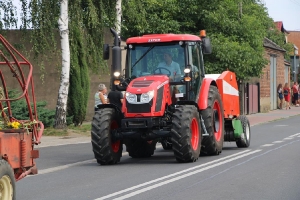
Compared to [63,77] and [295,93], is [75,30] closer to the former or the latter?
[63,77]

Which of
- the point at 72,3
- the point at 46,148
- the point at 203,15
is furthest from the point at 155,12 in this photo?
the point at 46,148

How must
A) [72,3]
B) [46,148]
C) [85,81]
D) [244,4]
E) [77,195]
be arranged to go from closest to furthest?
[77,195] < [46,148] < [72,3] < [85,81] < [244,4]

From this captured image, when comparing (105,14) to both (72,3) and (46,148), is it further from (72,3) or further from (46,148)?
(46,148)

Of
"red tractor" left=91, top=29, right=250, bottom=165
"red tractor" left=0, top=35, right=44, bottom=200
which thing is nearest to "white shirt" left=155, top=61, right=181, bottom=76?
"red tractor" left=91, top=29, right=250, bottom=165

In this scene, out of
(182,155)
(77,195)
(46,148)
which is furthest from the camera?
(46,148)

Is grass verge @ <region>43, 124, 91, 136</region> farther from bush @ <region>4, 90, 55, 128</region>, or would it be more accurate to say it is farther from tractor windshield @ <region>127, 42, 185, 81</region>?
tractor windshield @ <region>127, 42, 185, 81</region>

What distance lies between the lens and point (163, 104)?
16.8 m

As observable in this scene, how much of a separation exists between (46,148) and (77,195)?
35.2 feet

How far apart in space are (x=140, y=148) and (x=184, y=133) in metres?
2.61

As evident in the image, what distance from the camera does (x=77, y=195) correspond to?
11.6 meters

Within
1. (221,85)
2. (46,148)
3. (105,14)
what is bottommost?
(46,148)

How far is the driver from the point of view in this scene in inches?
699

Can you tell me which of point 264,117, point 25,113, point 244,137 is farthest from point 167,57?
point 264,117

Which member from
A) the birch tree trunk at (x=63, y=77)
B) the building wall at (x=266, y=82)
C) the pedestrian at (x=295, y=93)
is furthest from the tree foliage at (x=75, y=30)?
the pedestrian at (x=295, y=93)
